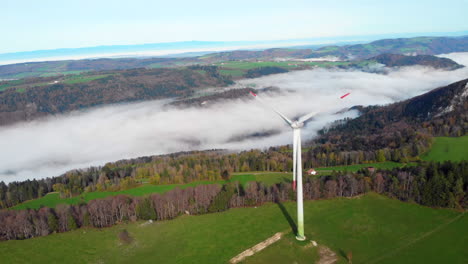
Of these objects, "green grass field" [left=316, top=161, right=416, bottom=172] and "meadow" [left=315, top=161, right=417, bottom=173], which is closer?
"green grass field" [left=316, top=161, right=416, bottom=172]

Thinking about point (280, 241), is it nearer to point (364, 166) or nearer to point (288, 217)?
point (288, 217)

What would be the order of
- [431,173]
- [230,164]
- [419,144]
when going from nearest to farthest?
[431,173] < [419,144] < [230,164]

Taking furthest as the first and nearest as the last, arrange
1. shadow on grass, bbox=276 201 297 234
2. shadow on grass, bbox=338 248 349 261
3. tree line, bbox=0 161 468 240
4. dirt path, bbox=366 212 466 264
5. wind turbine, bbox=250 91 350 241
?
tree line, bbox=0 161 468 240 < shadow on grass, bbox=276 201 297 234 < shadow on grass, bbox=338 248 349 261 < dirt path, bbox=366 212 466 264 < wind turbine, bbox=250 91 350 241

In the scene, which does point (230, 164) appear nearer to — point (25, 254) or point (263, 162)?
point (263, 162)

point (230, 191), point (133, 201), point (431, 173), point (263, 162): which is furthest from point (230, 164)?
point (431, 173)

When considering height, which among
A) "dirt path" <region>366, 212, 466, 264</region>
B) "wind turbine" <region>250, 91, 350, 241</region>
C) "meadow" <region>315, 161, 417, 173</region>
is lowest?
"meadow" <region>315, 161, 417, 173</region>

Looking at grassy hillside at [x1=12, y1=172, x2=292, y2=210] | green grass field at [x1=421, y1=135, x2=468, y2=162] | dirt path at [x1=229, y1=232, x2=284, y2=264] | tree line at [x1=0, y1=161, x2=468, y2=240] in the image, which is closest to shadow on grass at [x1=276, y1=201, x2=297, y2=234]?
tree line at [x1=0, y1=161, x2=468, y2=240]

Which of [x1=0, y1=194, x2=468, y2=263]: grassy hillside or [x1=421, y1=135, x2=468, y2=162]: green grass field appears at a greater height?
[x1=421, y1=135, x2=468, y2=162]: green grass field

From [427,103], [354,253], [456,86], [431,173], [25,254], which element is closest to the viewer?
[354,253]

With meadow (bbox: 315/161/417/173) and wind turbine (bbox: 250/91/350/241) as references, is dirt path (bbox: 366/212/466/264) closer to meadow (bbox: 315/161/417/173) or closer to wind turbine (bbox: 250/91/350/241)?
wind turbine (bbox: 250/91/350/241)
